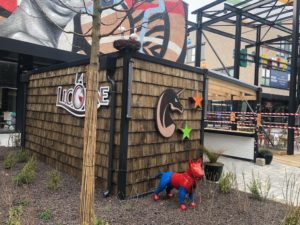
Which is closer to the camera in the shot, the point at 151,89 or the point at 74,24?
the point at 151,89

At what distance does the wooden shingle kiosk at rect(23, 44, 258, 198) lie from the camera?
5133 millimetres

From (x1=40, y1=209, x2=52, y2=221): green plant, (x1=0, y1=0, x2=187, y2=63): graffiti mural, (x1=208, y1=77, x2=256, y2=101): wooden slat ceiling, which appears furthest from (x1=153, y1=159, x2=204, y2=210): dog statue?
(x1=0, y1=0, x2=187, y2=63): graffiti mural

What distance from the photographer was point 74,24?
1433cm

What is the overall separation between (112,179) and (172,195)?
106cm

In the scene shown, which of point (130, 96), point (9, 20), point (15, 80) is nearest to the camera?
point (130, 96)

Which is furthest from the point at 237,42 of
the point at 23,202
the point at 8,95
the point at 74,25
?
the point at 23,202

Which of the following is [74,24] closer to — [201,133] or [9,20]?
[9,20]

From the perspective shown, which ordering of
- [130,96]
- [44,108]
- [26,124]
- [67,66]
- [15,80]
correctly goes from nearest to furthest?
[130,96] → [67,66] → [44,108] → [26,124] → [15,80]

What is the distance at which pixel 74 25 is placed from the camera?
1433 centimetres

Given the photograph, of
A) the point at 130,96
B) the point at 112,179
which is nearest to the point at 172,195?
the point at 112,179

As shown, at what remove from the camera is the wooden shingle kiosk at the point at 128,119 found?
5133 millimetres

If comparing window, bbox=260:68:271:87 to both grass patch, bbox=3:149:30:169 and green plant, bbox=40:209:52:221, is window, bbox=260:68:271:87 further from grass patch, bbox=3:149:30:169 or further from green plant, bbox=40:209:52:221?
green plant, bbox=40:209:52:221

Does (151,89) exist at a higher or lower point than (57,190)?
higher

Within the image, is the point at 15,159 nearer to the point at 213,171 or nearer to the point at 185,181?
the point at 185,181
